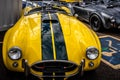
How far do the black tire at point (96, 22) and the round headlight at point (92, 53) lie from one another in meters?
4.11

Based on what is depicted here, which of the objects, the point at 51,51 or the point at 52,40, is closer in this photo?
the point at 51,51

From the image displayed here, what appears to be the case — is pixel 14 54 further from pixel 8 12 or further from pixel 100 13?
pixel 100 13

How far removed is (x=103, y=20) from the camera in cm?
768

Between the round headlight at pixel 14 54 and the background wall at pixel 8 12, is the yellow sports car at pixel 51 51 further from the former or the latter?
the background wall at pixel 8 12

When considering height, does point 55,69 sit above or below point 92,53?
below

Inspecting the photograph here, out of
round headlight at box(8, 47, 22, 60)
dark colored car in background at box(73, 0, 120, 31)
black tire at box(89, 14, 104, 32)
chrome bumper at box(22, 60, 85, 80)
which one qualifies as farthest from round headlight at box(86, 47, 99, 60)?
black tire at box(89, 14, 104, 32)

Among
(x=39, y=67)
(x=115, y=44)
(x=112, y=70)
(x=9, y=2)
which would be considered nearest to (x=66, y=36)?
(x=39, y=67)

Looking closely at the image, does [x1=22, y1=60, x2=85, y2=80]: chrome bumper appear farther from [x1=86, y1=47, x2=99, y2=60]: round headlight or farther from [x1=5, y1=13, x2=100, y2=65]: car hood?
[x1=86, y1=47, x2=99, y2=60]: round headlight

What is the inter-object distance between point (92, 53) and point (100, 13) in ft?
13.8

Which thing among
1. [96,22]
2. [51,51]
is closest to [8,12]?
[96,22]

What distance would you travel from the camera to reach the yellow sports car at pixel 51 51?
366 cm

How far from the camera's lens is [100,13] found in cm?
787

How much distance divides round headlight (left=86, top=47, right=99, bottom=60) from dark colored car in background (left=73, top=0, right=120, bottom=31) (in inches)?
149

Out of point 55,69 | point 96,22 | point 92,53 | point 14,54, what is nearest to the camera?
point 55,69
